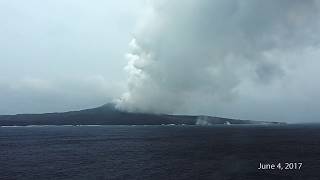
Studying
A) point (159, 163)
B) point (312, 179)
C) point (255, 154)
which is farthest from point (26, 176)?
point (255, 154)

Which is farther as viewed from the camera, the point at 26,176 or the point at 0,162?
the point at 0,162

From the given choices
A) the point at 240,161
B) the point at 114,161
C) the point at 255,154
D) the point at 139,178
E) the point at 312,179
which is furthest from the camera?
the point at 255,154

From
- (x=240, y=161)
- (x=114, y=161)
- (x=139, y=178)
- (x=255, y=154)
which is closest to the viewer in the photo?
(x=139, y=178)

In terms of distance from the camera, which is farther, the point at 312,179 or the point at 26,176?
the point at 26,176

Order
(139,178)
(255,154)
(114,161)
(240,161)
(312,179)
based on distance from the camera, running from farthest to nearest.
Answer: (255,154), (114,161), (240,161), (139,178), (312,179)

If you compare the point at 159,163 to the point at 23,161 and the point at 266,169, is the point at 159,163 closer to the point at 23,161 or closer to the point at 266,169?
the point at 266,169

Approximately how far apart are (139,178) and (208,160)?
3860cm

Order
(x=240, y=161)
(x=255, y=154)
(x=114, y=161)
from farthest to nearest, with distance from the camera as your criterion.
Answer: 1. (x=255, y=154)
2. (x=114, y=161)
3. (x=240, y=161)

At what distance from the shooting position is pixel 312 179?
94.0 meters

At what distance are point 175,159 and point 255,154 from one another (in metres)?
30.0

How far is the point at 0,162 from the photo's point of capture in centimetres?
14062

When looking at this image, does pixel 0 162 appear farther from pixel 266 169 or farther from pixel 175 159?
pixel 266 169

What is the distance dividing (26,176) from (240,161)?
6144cm

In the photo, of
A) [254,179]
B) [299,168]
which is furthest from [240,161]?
[254,179]
